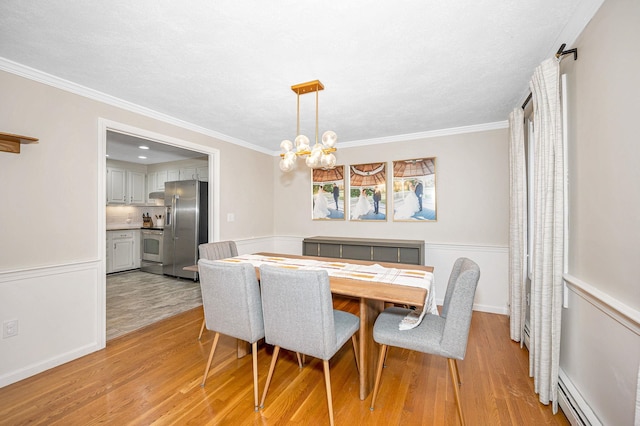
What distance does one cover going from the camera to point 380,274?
2076 millimetres

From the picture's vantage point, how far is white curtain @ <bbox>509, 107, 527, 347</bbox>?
2.46 m

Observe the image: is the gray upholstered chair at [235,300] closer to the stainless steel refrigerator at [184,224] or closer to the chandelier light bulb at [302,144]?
the chandelier light bulb at [302,144]

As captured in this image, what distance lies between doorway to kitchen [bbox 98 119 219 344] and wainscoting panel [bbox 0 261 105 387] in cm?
9

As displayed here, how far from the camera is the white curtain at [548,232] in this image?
164cm

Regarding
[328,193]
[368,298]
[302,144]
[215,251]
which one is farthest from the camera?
[328,193]

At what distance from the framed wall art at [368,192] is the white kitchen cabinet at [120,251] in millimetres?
4800

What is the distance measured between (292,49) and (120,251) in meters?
5.67

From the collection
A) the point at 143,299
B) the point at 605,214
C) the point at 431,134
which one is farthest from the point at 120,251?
the point at 605,214

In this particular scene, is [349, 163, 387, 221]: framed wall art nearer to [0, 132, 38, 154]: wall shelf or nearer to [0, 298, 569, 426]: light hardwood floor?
[0, 298, 569, 426]: light hardwood floor

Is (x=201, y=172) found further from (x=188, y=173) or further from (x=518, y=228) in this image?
(x=518, y=228)

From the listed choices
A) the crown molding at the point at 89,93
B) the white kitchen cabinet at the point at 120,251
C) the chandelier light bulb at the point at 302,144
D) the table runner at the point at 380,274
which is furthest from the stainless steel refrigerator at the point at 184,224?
the chandelier light bulb at the point at 302,144

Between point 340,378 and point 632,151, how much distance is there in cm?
214

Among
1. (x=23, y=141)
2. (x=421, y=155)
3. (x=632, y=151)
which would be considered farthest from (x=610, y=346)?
(x=23, y=141)

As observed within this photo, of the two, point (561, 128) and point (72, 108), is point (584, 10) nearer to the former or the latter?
point (561, 128)
